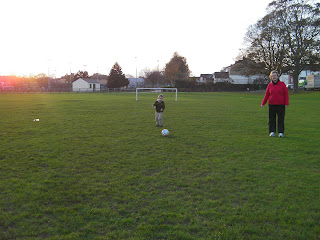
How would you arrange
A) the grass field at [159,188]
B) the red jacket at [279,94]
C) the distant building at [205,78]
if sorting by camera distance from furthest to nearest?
the distant building at [205,78], the red jacket at [279,94], the grass field at [159,188]

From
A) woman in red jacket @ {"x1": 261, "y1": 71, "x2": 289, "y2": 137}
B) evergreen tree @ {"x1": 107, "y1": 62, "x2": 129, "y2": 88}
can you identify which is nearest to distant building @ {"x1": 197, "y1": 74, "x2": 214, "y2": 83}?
evergreen tree @ {"x1": 107, "y1": 62, "x2": 129, "y2": 88}

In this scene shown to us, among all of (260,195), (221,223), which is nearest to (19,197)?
(221,223)

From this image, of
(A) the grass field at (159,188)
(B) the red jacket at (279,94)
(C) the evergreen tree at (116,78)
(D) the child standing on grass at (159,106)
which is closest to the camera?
(A) the grass field at (159,188)

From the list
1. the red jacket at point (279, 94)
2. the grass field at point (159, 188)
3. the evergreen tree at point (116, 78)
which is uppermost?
the evergreen tree at point (116, 78)

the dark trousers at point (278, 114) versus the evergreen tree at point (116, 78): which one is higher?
the evergreen tree at point (116, 78)

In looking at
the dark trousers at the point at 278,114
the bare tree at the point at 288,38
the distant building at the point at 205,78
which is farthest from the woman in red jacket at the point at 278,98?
the distant building at the point at 205,78

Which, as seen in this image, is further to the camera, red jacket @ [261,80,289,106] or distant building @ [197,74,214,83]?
distant building @ [197,74,214,83]

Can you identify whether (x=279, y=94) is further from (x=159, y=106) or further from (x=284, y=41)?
(x=284, y=41)

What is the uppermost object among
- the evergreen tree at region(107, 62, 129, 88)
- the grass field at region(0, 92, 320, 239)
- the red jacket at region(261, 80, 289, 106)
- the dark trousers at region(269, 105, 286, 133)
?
the evergreen tree at region(107, 62, 129, 88)

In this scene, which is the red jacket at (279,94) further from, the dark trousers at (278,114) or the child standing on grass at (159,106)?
the child standing on grass at (159,106)

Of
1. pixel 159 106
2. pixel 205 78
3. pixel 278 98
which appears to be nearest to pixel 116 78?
pixel 205 78

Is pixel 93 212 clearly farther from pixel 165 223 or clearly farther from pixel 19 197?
pixel 19 197

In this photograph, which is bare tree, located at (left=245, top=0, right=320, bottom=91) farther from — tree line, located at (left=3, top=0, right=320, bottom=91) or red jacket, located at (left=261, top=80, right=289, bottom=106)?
red jacket, located at (left=261, top=80, right=289, bottom=106)

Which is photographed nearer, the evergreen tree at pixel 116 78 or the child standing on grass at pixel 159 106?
the child standing on grass at pixel 159 106
